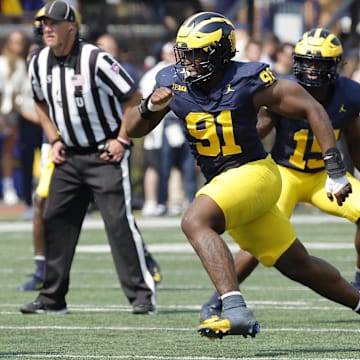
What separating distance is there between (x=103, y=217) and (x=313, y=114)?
6.98ft

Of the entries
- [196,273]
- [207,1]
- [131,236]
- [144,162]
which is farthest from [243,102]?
Answer: [207,1]

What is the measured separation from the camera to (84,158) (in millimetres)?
7648

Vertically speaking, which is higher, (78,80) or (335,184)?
(335,184)

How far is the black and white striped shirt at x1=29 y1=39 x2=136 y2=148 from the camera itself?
760 cm

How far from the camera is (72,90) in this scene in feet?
25.0

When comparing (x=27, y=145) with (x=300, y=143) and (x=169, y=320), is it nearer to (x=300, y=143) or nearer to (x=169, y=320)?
(x=300, y=143)

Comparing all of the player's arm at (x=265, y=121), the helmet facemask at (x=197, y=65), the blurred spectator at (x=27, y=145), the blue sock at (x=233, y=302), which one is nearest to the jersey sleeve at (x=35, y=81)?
the player's arm at (x=265, y=121)

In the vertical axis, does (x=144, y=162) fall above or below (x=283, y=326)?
below

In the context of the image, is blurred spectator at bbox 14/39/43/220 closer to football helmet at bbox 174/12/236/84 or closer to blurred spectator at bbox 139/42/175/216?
blurred spectator at bbox 139/42/175/216

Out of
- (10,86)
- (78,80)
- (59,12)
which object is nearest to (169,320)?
(78,80)

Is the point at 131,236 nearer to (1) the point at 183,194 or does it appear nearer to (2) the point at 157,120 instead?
(2) the point at 157,120

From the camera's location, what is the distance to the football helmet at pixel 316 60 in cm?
759

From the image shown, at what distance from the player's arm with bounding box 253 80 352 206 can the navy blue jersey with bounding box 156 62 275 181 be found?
5cm

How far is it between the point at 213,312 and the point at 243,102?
52.8 inches
